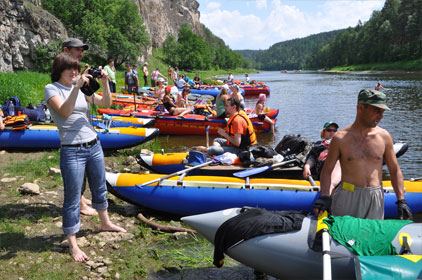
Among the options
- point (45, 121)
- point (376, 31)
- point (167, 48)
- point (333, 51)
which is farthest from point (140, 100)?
point (333, 51)

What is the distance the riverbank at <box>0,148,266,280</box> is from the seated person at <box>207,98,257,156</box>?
6.35 feet

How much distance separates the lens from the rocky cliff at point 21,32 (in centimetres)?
1838

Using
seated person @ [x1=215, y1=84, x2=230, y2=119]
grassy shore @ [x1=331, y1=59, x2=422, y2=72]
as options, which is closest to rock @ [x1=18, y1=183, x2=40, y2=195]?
seated person @ [x1=215, y1=84, x2=230, y2=119]

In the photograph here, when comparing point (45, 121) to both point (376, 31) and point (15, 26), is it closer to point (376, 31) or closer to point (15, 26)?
point (15, 26)

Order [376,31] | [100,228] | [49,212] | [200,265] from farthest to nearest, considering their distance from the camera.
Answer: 1. [376,31]
2. [49,212]
3. [100,228]
4. [200,265]

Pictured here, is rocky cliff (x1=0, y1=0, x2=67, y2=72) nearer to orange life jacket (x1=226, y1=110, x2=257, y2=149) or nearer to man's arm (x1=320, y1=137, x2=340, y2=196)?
orange life jacket (x1=226, y1=110, x2=257, y2=149)

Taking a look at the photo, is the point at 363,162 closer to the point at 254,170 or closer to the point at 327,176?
the point at 327,176

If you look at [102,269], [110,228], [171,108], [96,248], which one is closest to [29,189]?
[110,228]

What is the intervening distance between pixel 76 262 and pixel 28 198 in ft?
7.14

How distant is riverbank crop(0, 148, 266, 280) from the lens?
378 cm

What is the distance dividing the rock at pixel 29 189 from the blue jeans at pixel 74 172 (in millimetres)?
2232

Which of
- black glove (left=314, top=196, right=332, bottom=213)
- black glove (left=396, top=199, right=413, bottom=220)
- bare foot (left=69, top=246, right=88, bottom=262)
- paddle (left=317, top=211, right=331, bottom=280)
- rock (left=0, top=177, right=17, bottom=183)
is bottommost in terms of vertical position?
bare foot (left=69, top=246, right=88, bottom=262)

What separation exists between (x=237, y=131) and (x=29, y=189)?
379cm

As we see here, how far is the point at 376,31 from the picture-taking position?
72.9 metres
